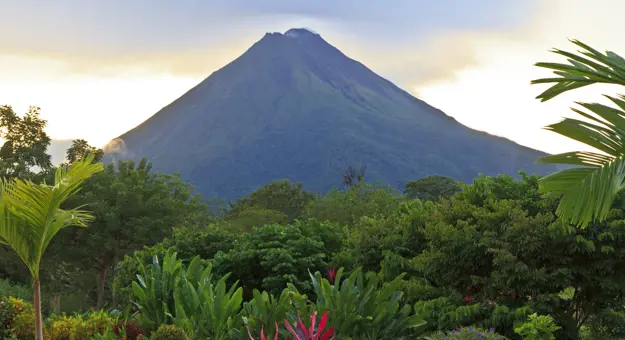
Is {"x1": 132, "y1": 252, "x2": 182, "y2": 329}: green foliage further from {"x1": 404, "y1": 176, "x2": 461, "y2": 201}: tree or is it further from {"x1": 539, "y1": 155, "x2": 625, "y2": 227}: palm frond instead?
{"x1": 404, "y1": 176, "x2": 461, "y2": 201}: tree

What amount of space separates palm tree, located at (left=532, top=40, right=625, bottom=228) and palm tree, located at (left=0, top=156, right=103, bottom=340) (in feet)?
17.6

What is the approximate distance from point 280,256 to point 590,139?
894cm

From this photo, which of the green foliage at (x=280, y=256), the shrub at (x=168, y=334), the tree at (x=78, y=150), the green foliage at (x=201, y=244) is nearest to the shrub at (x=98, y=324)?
the shrub at (x=168, y=334)

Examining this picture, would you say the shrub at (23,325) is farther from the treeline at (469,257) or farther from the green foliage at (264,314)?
the green foliage at (264,314)

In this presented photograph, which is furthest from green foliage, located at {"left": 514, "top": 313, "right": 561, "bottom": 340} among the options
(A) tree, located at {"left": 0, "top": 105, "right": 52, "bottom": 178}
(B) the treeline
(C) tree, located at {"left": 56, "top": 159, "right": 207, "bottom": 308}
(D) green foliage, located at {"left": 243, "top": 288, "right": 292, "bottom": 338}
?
(A) tree, located at {"left": 0, "top": 105, "right": 52, "bottom": 178}

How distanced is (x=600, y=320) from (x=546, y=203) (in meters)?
2.09

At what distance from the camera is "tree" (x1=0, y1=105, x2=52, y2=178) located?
109 feet

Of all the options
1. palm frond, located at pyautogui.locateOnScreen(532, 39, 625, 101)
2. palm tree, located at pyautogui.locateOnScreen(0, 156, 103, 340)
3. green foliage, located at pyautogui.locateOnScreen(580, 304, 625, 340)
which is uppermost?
palm frond, located at pyautogui.locateOnScreen(532, 39, 625, 101)

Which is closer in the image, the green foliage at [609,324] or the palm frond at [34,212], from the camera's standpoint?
the palm frond at [34,212]

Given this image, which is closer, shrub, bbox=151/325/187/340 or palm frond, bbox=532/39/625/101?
palm frond, bbox=532/39/625/101

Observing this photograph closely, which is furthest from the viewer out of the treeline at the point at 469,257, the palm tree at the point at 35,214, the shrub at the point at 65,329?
the treeline at the point at 469,257

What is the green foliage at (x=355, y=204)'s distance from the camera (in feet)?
104

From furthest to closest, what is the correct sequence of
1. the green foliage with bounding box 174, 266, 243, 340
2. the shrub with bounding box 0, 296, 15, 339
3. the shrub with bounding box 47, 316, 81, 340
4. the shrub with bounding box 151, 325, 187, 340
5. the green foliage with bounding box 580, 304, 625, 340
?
the shrub with bounding box 0, 296, 15, 339
the green foliage with bounding box 580, 304, 625, 340
the shrub with bounding box 47, 316, 81, 340
the green foliage with bounding box 174, 266, 243, 340
the shrub with bounding box 151, 325, 187, 340

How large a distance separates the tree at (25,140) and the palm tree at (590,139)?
31.2 m
